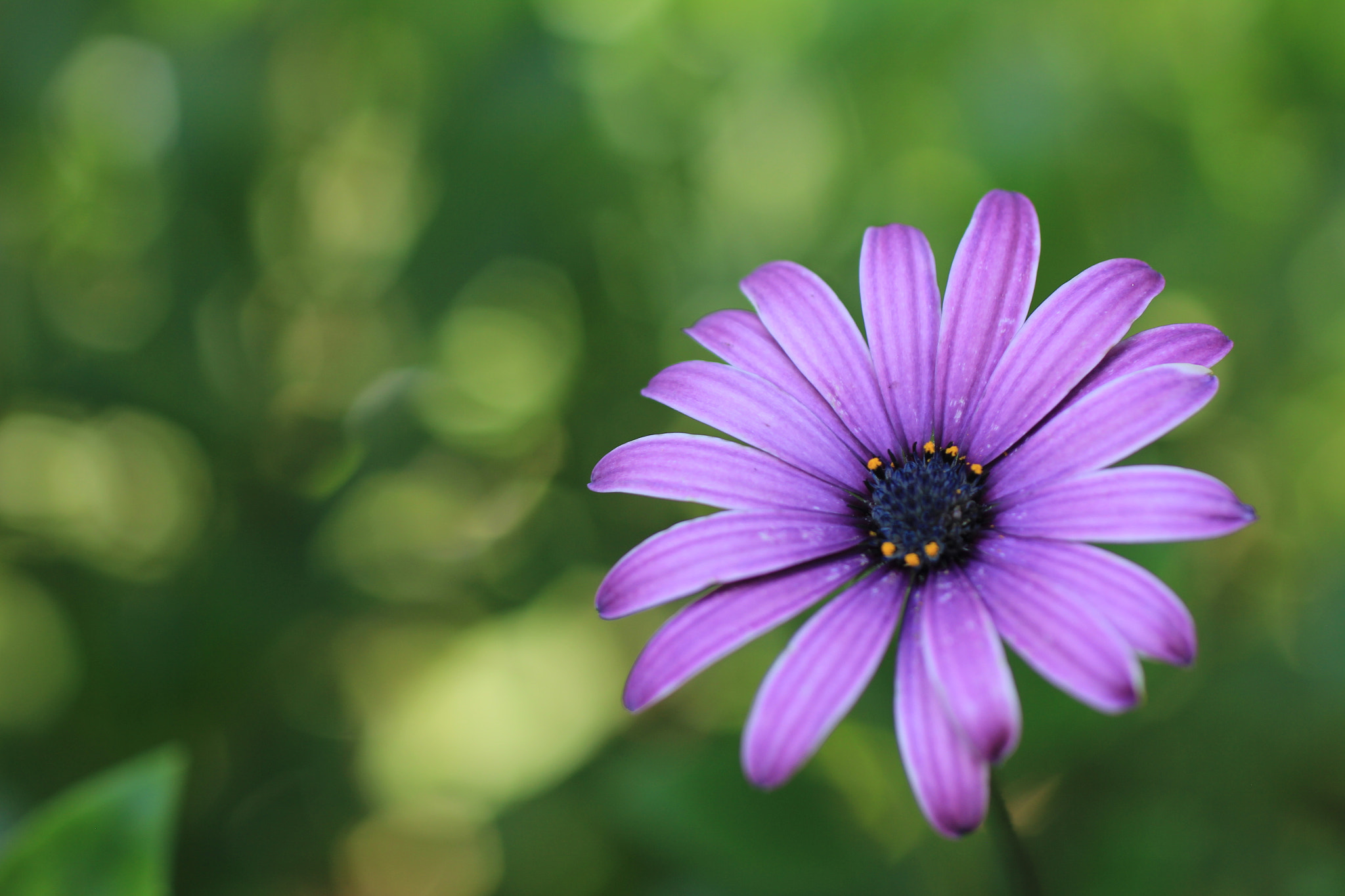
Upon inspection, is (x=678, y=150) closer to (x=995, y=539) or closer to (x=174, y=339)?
(x=174, y=339)

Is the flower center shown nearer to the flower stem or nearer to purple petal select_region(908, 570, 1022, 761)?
purple petal select_region(908, 570, 1022, 761)

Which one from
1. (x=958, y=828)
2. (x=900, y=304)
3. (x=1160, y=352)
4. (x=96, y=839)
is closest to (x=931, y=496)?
(x=900, y=304)

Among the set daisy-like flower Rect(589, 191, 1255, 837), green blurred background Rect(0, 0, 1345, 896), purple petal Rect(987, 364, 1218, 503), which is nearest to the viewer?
daisy-like flower Rect(589, 191, 1255, 837)

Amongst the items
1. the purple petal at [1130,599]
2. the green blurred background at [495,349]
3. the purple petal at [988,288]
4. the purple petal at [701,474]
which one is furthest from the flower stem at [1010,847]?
the green blurred background at [495,349]

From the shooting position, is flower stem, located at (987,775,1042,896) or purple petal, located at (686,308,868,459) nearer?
flower stem, located at (987,775,1042,896)

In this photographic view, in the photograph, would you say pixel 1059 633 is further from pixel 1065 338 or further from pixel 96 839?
pixel 96 839

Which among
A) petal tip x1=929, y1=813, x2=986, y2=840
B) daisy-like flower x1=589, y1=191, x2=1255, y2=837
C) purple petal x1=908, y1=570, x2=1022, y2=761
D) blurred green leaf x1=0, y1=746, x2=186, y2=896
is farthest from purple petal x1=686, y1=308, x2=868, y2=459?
blurred green leaf x1=0, y1=746, x2=186, y2=896

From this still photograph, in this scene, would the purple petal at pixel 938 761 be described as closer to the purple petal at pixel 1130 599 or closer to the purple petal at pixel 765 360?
the purple petal at pixel 1130 599

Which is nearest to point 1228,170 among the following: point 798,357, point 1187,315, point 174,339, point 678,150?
point 1187,315
